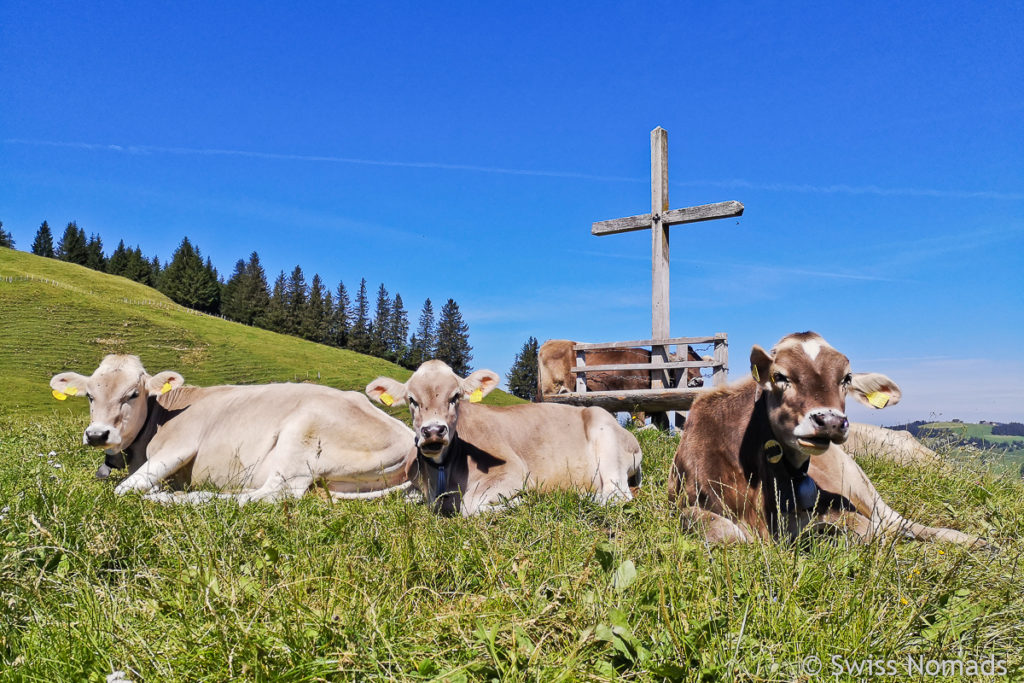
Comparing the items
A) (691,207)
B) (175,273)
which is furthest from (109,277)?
(691,207)

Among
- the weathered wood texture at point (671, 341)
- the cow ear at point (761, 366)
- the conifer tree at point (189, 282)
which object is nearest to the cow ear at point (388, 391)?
the cow ear at point (761, 366)

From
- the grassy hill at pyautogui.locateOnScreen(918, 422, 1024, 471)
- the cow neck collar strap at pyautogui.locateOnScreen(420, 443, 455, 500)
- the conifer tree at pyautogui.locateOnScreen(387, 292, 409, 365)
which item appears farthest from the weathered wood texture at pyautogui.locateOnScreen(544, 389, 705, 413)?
the conifer tree at pyautogui.locateOnScreen(387, 292, 409, 365)

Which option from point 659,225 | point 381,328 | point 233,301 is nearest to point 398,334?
point 381,328

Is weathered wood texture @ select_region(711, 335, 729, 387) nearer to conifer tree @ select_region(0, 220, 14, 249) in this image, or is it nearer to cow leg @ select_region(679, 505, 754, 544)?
cow leg @ select_region(679, 505, 754, 544)

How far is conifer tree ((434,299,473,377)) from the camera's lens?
8269 centimetres

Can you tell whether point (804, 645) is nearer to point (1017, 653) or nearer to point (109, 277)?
point (1017, 653)

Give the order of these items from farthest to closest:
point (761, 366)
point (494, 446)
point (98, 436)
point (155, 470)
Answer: point (155, 470) → point (98, 436) → point (494, 446) → point (761, 366)

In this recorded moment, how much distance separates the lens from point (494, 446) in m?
6.80

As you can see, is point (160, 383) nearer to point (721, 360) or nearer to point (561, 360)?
point (721, 360)

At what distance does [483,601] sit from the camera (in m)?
2.87

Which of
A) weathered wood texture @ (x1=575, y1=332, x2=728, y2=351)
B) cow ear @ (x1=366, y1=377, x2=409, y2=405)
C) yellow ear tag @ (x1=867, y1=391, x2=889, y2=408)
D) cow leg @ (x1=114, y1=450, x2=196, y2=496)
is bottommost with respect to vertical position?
cow leg @ (x1=114, y1=450, x2=196, y2=496)

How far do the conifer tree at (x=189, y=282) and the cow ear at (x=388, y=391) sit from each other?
121 meters

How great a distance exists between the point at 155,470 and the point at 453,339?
7838 centimetres

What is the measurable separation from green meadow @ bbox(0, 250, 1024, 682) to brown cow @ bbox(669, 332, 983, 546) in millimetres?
485
